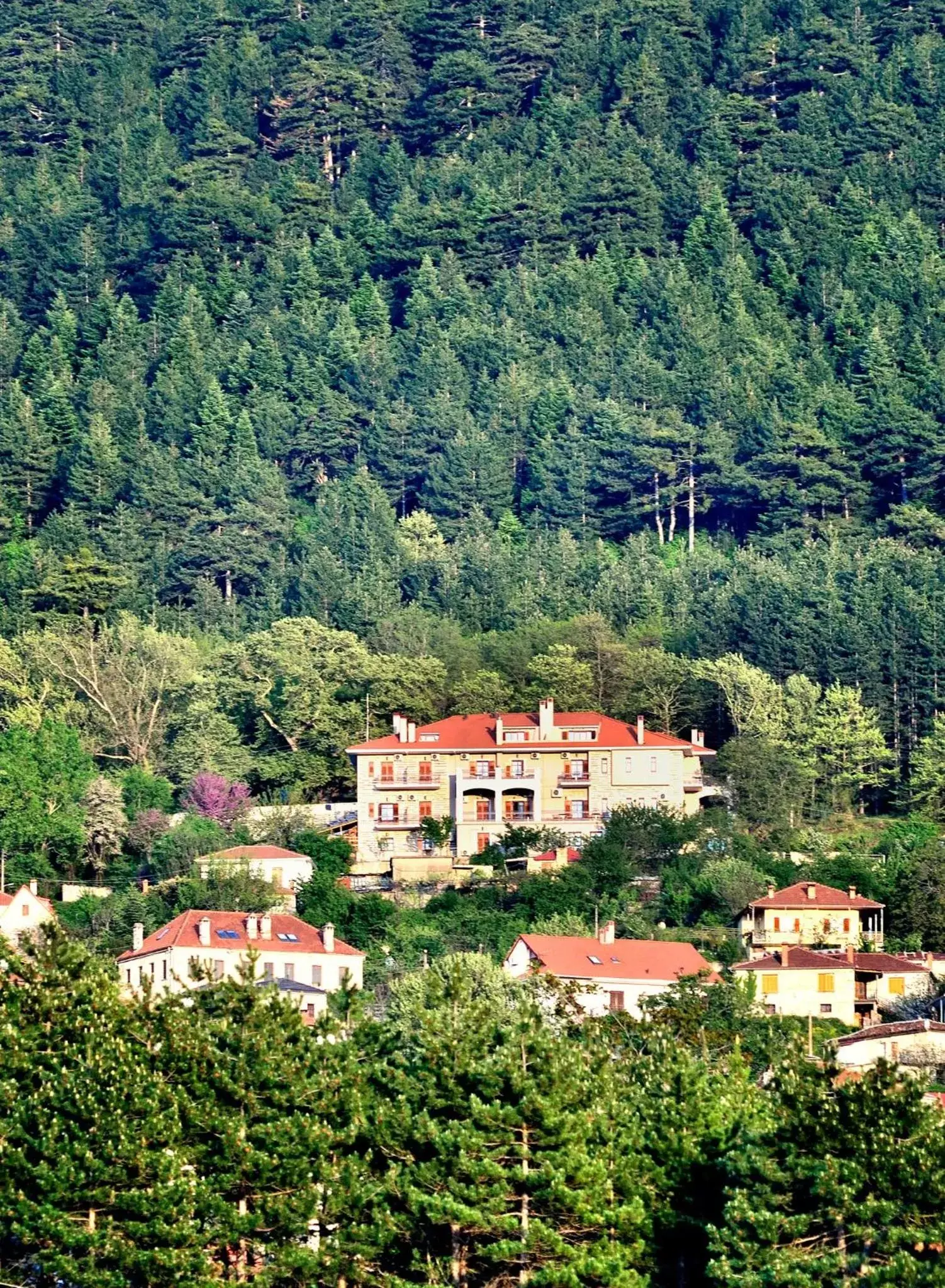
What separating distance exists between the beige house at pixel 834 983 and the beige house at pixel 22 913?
57.4 ft

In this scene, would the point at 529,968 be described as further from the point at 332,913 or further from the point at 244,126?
the point at 244,126

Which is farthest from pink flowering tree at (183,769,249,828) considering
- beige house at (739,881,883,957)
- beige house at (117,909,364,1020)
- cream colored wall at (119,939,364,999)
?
beige house at (739,881,883,957)

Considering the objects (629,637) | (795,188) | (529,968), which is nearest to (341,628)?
(629,637)

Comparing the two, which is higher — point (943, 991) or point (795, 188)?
point (795, 188)

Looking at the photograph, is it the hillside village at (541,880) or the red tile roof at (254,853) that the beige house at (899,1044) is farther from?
the red tile roof at (254,853)

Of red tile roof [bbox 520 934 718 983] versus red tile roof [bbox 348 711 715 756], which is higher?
red tile roof [bbox 348 711 715 756]

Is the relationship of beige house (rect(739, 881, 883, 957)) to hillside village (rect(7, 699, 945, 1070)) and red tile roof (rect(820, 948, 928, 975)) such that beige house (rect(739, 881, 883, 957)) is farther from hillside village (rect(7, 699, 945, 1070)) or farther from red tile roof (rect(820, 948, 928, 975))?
red tile roof (rect(820, 948, 928, 975))

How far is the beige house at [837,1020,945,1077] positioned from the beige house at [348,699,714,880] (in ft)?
64.7

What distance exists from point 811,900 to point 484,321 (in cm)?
5604

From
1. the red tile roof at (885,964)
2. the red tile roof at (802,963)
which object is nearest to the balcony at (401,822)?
the red tile roof at (802,963)

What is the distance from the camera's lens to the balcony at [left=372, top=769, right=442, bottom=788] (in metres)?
85.9

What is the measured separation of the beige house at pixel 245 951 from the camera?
7212 cm

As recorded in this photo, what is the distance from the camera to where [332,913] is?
Answer: 77812 mm

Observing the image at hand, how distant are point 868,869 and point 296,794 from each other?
1777 centimetres
